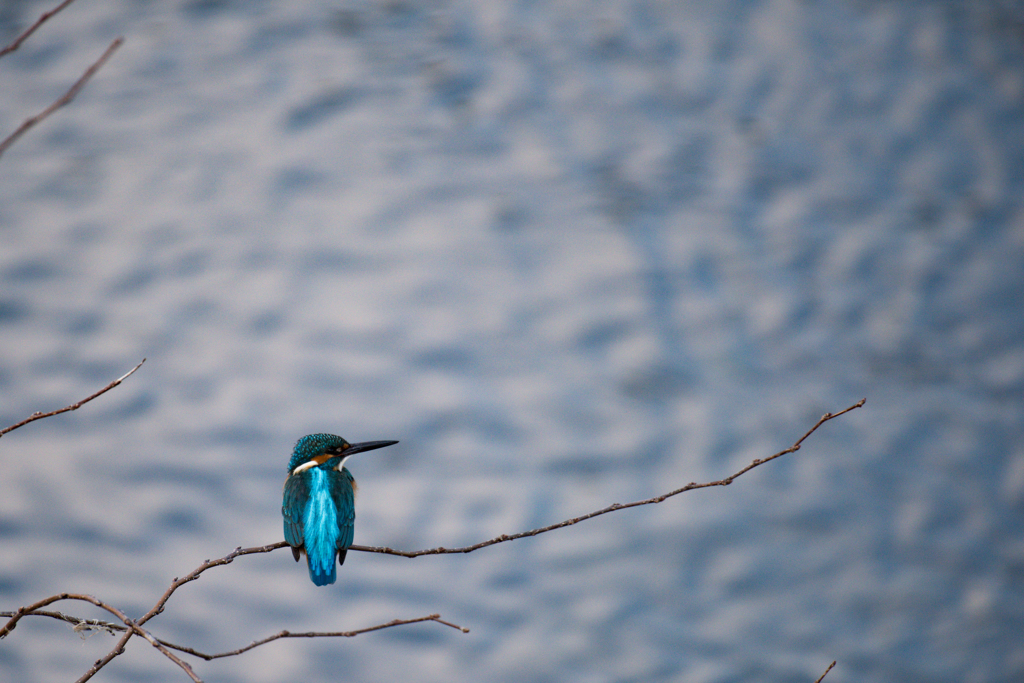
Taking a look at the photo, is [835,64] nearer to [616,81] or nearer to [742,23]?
[742,23]

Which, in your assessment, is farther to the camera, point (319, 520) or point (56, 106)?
point (319, 520)

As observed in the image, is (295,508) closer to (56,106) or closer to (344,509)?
(344,509)

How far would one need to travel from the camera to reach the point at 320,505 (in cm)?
175

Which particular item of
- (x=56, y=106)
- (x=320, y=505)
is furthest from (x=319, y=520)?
(x=56, y=106)

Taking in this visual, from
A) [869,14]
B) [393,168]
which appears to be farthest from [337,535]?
[869,14]

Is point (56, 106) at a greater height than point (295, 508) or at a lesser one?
lesser

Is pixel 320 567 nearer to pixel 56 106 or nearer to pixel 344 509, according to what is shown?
pixel 344 509

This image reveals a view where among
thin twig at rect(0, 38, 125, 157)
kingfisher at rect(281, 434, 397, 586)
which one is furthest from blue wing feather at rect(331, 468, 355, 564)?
thin twig at rect(0, 38, 125, 157)

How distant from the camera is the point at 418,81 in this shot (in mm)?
4156

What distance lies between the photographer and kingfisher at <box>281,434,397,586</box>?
168cm

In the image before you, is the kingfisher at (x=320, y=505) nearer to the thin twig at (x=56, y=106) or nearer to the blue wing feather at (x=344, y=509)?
the blue wing feather at (x=344, y=509)

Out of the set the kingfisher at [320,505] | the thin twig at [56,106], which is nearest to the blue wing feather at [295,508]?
the kingfisher at [320,505]

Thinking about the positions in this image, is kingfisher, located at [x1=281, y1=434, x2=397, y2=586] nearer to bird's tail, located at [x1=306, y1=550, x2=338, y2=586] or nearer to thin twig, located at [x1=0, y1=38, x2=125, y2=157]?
bird's tail, located at [x1=306, y1=550, x2=338, y2=586]

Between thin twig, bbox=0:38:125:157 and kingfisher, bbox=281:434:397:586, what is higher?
kingfisher, bbox=281:434:397:586
